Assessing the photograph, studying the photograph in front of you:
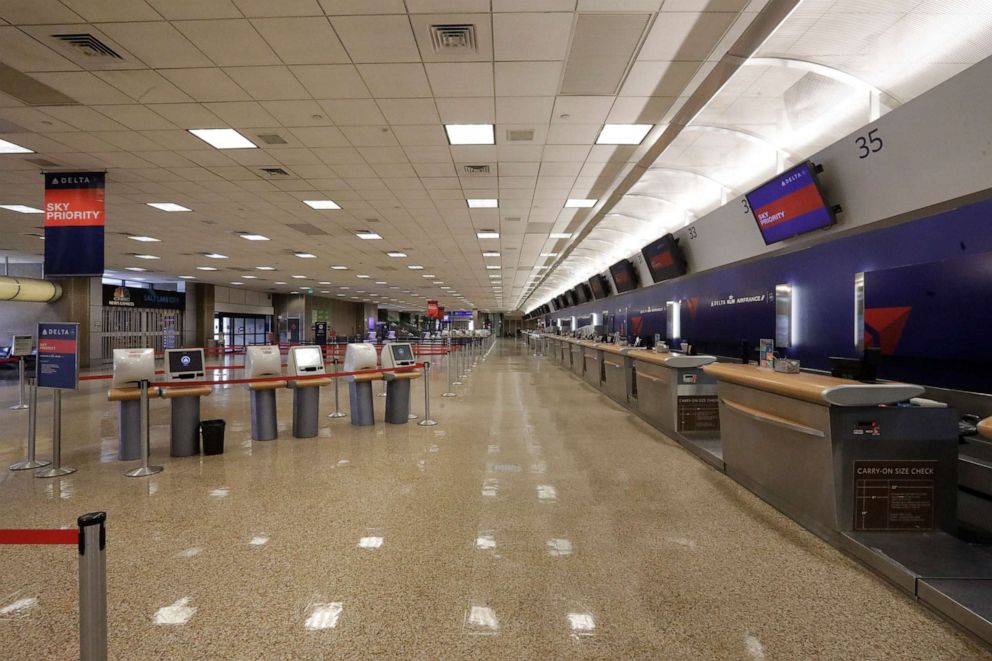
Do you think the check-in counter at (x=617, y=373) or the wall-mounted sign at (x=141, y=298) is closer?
the check-in counter at (x=617, y=373)

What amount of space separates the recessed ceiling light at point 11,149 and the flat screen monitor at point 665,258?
27.8 ft

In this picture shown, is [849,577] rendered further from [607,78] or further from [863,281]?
[607,78]

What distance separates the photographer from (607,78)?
13.6 ft

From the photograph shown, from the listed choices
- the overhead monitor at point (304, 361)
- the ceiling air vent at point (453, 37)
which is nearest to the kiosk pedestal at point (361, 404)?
the overhead monitor at point (304, 361)

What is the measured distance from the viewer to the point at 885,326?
12.7 ft

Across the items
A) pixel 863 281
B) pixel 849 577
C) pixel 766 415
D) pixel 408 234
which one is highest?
pixel 408 234

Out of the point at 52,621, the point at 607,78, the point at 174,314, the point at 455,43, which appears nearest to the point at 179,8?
the point at 455,43

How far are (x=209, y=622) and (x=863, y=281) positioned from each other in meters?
4.99

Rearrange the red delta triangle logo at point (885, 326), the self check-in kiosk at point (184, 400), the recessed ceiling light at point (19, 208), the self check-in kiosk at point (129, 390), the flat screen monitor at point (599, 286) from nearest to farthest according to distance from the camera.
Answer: the red delta triangle logo at point (885, 326), the self check-in kiosk at point (129, 390), the self check-in kiosk at point (184, 400), the recessed ceiling light at point (19, 208), the flat screen monitor at point (599, 286)

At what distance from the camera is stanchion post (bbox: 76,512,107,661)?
4.84ft

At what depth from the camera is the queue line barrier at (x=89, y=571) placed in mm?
1476

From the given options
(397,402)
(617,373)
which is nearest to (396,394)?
(397,402)

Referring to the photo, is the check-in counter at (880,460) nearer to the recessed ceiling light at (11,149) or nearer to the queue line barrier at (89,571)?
the queue line barrier at (89,571)

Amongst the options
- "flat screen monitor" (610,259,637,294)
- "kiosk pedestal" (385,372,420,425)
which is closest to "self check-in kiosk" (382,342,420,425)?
"kiosk pedestal" (385,372,420,425)
